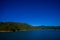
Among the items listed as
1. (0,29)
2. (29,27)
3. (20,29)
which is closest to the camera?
(0,29)

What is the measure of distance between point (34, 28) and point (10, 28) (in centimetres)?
2276

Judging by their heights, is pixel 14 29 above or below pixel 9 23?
below

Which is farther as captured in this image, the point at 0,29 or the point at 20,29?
the point at 20,29

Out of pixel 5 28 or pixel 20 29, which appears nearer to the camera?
pixel 5 28

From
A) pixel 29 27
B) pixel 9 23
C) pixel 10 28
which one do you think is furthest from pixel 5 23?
pixel 29 27

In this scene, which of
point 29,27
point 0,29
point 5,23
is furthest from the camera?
point 29,27

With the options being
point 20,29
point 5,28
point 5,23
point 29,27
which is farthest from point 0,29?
point 29,27

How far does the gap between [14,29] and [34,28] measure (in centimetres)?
2218

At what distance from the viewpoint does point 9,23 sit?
48.3 meters

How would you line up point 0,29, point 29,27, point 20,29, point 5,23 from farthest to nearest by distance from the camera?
1. point 29,27
2. point 20,29
3. point 5,23
4. point 0,29

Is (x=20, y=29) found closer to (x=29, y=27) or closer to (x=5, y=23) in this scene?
(x=5, y=23)

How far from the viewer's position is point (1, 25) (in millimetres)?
44281

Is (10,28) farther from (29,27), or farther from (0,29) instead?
(29,27)

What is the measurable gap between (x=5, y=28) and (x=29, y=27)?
20146 millimetres
